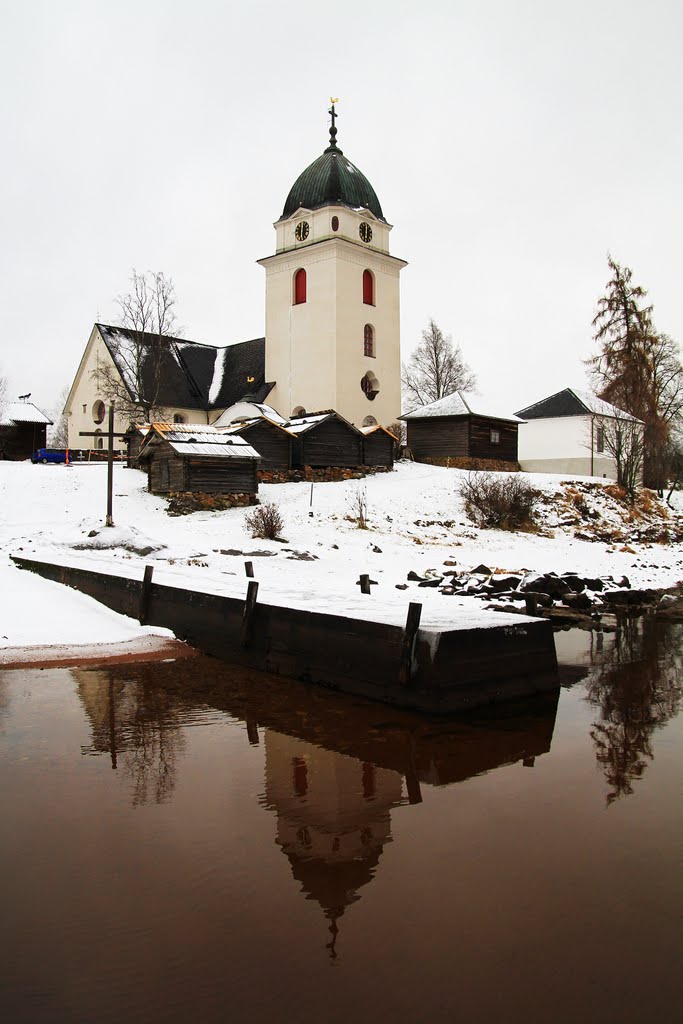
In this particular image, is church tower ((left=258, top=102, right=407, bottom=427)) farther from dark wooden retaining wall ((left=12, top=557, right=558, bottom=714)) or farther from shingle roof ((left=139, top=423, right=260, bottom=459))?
dark wooden retaining wall ((left=12, top=557, right=558, bottom=714))

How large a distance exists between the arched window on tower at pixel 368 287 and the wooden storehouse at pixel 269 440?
46.6ft

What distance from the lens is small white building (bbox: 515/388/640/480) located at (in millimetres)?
45656

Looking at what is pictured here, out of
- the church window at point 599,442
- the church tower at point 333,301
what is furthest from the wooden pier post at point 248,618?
the church window at point 599,442

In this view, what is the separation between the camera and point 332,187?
43.5 metres

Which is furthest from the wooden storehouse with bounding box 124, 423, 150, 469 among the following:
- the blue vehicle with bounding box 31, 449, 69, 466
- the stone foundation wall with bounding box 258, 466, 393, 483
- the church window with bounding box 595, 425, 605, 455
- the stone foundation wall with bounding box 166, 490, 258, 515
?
the church window with bounding box 595, 425, 605, 455

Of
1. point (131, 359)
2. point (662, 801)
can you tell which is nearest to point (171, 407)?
point (131, 359)

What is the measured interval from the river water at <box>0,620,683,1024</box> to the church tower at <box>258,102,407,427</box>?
34.4m

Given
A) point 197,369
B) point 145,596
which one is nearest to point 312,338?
point 197,369

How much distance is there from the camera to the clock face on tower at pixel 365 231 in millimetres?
44600

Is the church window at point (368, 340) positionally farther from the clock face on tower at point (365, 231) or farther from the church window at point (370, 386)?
the clock face on tower at point (365, 231)

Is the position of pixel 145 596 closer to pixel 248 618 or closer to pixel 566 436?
pixel 248 618

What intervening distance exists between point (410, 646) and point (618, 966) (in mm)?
5062

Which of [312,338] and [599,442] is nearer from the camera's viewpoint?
[312,338]

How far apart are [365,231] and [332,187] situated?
2951mm
